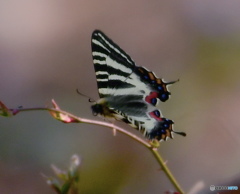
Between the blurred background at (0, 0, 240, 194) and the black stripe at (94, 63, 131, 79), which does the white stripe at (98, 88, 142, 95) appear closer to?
the black stripe at (94, 63, 131, 79)

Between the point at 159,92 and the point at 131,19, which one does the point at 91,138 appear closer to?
the point at 131,19

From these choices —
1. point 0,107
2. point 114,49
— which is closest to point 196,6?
point 114,49

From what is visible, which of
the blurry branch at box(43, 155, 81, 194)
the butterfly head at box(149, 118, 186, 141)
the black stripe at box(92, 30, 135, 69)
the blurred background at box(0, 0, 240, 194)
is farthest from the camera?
the blurred background at box(0, 0, 240, 194)

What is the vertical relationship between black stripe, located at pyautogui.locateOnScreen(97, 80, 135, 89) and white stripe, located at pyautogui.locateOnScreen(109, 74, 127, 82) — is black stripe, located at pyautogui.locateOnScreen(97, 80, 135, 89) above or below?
below

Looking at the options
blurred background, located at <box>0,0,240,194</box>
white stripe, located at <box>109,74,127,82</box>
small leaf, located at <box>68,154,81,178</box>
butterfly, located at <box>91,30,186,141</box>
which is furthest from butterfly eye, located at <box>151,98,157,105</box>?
blurred background, located at <box>0,0,240,194</box>

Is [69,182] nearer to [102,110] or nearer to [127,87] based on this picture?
[102,110]

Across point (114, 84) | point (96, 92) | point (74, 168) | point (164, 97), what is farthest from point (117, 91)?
point (96, 92)

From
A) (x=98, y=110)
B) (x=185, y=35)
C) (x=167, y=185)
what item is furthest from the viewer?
(x=185, y=35)
